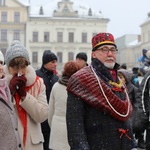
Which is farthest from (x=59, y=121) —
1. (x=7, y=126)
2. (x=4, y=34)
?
(x=4, y=34)

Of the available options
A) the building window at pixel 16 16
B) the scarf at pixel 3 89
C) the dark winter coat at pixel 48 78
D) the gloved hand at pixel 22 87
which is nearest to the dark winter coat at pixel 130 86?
the dark winter coat at pixel 48 78

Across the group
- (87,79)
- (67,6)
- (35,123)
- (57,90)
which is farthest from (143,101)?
(67,6)

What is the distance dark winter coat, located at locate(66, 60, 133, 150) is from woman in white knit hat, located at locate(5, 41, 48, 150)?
74 cm

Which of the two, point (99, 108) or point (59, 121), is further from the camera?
point (59, 121)

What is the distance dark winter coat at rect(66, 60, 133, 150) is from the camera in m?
2.91

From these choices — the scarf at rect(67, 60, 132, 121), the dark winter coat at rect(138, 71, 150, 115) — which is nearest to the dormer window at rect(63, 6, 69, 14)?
the dark winter coat at rect(138, 71, 150, 115)

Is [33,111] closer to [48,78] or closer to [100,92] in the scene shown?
[100,92]

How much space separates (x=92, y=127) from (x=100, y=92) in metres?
0.26

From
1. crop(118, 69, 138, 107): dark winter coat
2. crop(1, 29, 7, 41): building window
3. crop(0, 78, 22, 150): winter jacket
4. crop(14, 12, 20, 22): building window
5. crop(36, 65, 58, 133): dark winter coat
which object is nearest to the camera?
crop(0, 78, 22, 150): winter jacket

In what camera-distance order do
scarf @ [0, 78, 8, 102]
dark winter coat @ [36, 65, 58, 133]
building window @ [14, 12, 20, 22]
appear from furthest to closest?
building window @ [14, 12, 20, 22] < dark winter coat @ [36, 65, 58, 133] < scarf @ [0, 78, 8, 102]

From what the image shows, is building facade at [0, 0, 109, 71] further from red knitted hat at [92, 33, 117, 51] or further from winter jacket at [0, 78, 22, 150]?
winter jacket at [0, 78, 22, 150]

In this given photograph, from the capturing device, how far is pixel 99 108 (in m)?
2.95

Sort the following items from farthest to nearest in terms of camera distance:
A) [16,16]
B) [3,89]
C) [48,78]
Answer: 1. [16,16]
2. [48,78]
3. [3,89]

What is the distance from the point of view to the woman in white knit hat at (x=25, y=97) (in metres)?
3.62
